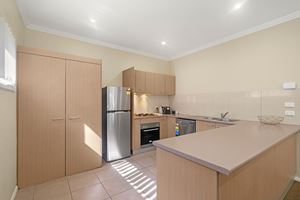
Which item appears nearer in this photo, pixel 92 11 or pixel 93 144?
pixel 92 11

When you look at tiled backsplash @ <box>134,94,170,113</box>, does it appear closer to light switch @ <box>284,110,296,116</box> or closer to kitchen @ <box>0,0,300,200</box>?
kitchen @ <box>0,0,300,200</box>

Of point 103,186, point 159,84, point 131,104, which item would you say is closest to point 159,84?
point 159,84

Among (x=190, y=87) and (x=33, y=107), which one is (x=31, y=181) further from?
(x=190, y=87)

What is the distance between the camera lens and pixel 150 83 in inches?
150

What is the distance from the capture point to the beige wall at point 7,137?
1.41 metres

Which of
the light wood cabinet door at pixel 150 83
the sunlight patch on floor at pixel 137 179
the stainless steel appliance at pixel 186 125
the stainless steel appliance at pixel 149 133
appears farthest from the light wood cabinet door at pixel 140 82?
the sunlight patch on floor at pixel 137 179

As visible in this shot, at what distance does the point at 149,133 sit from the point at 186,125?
0.96 m

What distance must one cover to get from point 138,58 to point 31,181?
345 cm

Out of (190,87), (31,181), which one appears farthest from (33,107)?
(190,87)

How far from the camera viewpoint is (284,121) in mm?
2338

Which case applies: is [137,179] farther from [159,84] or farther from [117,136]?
→ [159,84]

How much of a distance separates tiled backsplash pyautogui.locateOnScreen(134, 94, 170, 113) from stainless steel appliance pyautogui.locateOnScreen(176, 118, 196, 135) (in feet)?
3.21

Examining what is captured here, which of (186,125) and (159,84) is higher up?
(159,84)

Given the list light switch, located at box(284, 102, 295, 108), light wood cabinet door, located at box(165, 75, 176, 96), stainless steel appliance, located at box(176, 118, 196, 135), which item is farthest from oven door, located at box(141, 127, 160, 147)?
light switch, located at box(284, 102, 295, 108)
